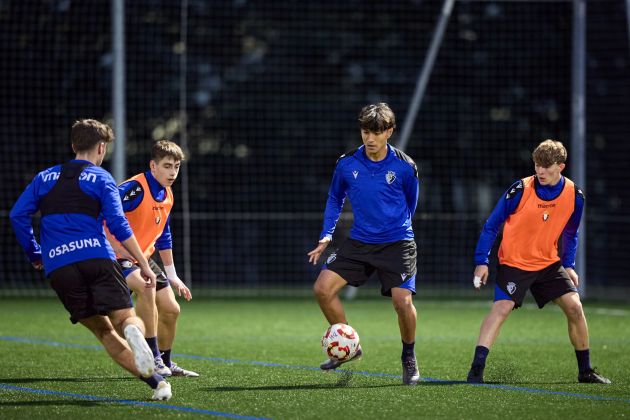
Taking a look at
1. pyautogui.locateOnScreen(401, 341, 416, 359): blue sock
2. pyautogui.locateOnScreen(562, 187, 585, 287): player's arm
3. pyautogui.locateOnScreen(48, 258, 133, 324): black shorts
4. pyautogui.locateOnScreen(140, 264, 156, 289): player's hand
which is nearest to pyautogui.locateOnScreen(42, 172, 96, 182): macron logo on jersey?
pyautogui.locateOnScreen(48, 258, 133, 324): black shorts

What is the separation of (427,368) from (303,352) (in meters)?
1.50

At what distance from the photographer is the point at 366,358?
362 inches

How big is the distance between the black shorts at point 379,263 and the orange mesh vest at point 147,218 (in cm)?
129

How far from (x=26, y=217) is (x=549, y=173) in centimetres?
352

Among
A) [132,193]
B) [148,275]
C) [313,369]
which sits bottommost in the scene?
[313,369]

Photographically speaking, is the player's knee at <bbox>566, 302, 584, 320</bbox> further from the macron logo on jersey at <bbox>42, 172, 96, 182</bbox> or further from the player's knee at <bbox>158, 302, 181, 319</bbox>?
the macron logo on jersey at <bbox>42, 172, 96, 182</bbox>

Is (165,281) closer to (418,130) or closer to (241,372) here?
(241,372)

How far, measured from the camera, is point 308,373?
816 cm

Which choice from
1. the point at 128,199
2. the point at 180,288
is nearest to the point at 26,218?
the point at 128,199

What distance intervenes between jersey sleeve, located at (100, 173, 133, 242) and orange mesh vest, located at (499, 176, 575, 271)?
9.39 ft

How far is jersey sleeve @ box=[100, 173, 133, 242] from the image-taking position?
643 centimetres

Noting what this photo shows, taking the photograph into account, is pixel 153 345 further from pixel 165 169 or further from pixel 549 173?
pixel 549 173

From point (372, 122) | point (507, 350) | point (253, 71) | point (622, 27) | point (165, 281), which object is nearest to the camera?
point (372, 122)

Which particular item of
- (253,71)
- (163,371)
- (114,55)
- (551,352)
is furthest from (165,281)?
(253,71)
